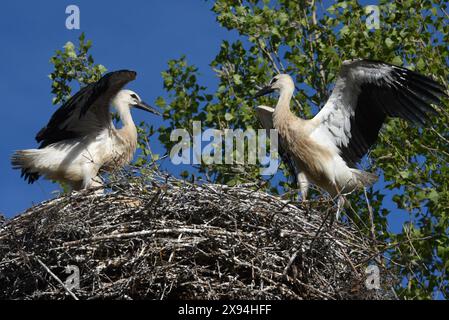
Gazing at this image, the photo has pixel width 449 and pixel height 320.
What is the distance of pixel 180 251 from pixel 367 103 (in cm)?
322

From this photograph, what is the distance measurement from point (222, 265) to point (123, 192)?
87 cm

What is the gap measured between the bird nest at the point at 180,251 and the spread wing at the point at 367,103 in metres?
2.38

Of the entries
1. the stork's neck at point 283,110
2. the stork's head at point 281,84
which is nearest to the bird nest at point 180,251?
the stork's neck at point 283,110

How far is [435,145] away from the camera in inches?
446

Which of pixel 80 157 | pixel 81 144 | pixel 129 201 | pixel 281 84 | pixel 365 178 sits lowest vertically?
pixel 129 201

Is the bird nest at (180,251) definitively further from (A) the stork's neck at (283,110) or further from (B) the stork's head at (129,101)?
(B) the stork's head at (129,101)

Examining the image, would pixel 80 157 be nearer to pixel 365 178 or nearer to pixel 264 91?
pixel 264 91

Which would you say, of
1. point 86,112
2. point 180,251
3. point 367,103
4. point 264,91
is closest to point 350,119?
point 367,103

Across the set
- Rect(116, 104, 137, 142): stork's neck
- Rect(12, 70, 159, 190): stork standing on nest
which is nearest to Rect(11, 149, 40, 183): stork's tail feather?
Rect(12, 70, 159, 190): stork standing on nest

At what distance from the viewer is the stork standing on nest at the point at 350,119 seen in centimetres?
976

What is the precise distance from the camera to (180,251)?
24.0 ft

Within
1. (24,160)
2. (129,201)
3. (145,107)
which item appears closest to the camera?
(129,201)

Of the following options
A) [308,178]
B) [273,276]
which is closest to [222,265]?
[273,276]
